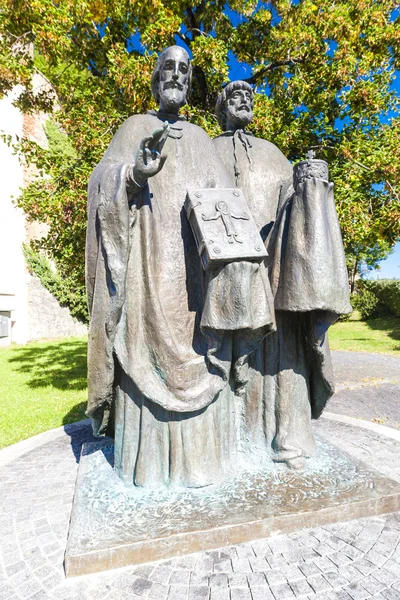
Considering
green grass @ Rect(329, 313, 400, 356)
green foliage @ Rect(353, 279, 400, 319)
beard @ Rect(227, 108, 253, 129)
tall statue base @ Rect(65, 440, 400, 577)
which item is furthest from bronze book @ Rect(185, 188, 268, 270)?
green foliage @ Rect(353, 279, 400, 319)

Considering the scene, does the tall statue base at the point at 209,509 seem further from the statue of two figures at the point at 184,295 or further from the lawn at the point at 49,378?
the lawn at the point at 49,378

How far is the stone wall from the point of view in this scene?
17484mm

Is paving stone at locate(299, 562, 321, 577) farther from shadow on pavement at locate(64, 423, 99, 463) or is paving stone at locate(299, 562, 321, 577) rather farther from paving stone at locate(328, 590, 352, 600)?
shadow on pavement at locate(64, 423, 99, 463)

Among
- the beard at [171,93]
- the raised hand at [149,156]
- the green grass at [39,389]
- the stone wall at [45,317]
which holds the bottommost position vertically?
the green grass at [39,389]

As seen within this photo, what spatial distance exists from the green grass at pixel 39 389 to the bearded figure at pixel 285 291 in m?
4.14

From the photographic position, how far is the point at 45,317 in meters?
18.2

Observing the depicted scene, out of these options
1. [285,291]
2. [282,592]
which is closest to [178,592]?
[282,592]

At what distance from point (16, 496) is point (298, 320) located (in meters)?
2.61

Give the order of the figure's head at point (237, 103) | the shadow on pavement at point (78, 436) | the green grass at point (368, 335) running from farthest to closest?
the green grass at point (368, 335) → the shadow on pavement at point (78, 436) → the figure's head at point (237, 103)

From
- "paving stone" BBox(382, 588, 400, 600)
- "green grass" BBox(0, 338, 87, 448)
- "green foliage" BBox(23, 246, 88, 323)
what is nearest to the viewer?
"paving stone" BBox(382, 588, 400, 600)

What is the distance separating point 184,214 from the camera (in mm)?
2561

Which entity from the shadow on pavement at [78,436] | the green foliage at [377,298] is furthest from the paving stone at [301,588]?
the green foliage at [377,298]

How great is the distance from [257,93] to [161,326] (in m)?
7.04

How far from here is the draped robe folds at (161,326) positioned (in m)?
2.32
